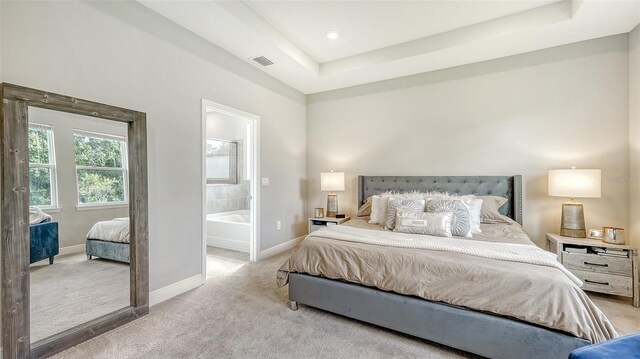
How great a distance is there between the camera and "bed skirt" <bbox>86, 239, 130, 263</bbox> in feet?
6.87

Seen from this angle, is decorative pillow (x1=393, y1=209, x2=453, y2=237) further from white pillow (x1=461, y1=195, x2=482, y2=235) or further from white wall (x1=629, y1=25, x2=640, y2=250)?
white wall (x1=629, y1=25, x2=640, y2=250)

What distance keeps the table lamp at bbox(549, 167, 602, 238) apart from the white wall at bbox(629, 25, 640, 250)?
40 cm

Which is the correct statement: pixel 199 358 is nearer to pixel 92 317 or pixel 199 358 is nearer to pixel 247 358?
pixel 247 358

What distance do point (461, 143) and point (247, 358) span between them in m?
3.53

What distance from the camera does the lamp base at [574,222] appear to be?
8.87ft

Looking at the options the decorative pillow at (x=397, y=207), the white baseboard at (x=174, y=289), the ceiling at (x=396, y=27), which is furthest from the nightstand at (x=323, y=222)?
the ceiling at (x=396, y=27)

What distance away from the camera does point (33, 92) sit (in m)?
1.69

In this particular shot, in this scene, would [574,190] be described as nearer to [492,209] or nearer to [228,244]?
[492,209]

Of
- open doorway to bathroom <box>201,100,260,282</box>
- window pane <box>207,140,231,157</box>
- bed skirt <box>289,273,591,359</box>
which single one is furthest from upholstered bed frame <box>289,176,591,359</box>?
window pane <box>207,140,231,157</box>

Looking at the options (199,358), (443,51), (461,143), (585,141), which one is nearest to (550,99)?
(585,141)

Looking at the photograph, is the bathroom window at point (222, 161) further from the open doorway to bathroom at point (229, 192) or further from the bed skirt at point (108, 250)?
the bed skirt at point (108, 250)

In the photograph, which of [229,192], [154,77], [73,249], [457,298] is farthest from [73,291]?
[229,192]

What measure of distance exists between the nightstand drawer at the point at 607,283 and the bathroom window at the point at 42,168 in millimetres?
4655

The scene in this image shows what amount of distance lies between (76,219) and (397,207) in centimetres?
297
